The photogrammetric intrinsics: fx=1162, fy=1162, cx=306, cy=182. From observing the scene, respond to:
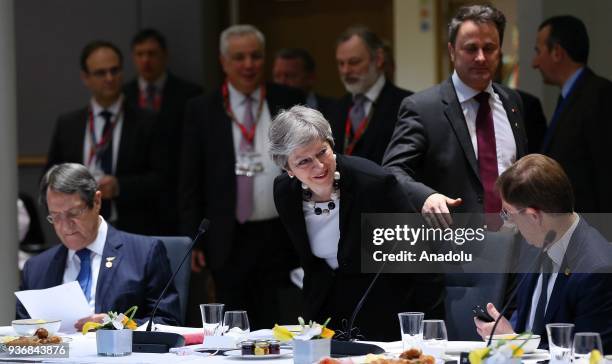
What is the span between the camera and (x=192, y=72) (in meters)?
8.34

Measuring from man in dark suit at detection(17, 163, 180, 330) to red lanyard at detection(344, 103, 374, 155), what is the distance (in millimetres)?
1486

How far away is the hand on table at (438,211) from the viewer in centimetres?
444

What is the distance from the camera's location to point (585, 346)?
3152 mm

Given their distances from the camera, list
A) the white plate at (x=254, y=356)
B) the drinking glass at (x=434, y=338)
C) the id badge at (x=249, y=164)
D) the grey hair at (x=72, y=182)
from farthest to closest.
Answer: the id badge at (x=249, y=164)
the grey hair at (x=72, y=182)
the white plate at (x=254, y=356)
the drinking glass at (x=434, y=338)

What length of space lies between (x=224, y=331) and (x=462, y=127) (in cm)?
162

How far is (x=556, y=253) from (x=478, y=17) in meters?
1.56

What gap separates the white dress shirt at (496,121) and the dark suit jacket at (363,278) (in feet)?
2.30

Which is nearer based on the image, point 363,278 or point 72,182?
point 363,278

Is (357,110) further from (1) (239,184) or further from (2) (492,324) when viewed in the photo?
(2) (492,324)

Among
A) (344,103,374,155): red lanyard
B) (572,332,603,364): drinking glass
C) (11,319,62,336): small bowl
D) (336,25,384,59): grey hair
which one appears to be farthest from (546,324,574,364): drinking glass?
(336,25,384,59): grey hair

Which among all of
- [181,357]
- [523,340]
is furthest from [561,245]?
[181,357]

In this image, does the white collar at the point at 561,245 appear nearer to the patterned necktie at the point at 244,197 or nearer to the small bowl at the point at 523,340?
the small bowl at the point at 523,340

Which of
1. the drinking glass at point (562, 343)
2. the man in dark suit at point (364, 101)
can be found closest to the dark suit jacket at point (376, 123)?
the man in dark suit at point (364, 101)

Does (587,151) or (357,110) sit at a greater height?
(357,110)
